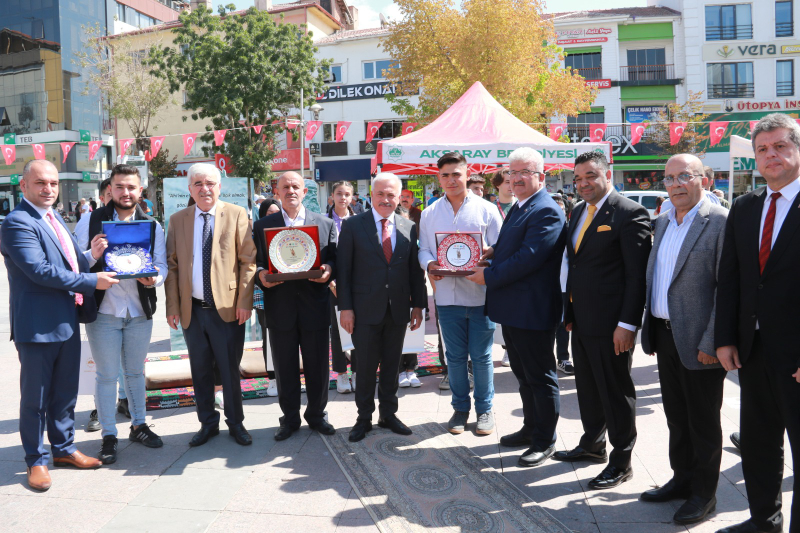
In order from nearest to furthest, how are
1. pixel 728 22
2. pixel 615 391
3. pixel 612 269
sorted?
pixel 612 269 → pixel 615 391 → pixel 728 22

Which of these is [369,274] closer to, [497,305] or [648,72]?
[497,305]

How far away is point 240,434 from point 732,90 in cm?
3051

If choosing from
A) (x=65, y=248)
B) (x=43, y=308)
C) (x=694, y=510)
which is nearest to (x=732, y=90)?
(x=694, y=510)

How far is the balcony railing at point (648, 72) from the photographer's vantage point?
92.1ft

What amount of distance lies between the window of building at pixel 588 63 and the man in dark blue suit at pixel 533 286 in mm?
26688

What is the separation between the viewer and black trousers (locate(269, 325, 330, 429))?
4461mm

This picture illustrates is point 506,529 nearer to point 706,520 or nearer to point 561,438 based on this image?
point 706,520

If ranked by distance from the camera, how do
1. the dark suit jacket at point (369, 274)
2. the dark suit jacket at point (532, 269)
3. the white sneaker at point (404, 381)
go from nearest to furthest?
the dark suit jacket at point (532, 269) → the dark suit jacket at point (369, 274) → the white sneaker at point (404, 381)

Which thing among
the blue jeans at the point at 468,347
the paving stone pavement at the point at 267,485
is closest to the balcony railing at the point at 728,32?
the paving stone pavement at the point at 267,485

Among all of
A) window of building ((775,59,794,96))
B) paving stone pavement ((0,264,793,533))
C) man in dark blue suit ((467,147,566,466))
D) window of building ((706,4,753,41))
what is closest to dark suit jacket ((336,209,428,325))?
man in dark blue suit ((467,147,566,466))

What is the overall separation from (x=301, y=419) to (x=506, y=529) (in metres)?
2.26

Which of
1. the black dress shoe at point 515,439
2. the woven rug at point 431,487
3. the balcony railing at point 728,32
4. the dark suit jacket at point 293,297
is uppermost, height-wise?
the balcony railing at point 728,32

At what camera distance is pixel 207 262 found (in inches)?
168

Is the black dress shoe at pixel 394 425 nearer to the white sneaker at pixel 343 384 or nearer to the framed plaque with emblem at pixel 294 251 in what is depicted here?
the white sneaker at pixel 343 384
